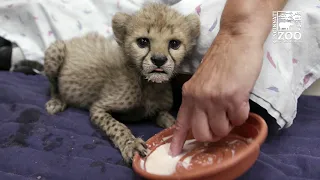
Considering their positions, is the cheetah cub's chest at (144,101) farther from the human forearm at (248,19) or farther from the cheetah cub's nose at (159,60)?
the human forearm at (248,19)

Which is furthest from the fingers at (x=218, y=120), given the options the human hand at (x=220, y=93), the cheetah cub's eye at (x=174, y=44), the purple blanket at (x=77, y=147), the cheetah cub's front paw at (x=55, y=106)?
the cheetah cub's front paw at (x=55, y=106)

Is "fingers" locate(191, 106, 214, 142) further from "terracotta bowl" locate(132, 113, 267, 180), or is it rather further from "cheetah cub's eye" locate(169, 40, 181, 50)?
"cheetah cub's eye" locate(169, 40, 181, 50)

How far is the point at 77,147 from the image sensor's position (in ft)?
4.78

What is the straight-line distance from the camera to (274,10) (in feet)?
4.57

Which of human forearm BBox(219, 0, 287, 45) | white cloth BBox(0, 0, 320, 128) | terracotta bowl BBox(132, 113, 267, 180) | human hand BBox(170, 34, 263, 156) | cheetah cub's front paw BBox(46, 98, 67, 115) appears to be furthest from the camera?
cheetah cub's front paw BBox(46, 98, 67, 115)

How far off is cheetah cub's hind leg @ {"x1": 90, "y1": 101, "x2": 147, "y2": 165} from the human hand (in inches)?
6.4

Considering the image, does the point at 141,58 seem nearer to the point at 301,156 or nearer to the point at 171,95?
the point at 171,95

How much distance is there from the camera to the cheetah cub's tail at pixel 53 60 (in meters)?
1.99

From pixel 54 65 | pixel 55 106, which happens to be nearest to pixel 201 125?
pixel 55 106

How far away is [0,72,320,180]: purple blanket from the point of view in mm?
1272

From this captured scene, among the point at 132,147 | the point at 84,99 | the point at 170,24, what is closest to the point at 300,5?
the point at 170,24

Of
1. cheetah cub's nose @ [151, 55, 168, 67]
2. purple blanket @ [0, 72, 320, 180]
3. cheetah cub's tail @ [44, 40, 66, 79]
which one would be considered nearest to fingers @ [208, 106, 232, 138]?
purple blanket @ [0, 72, 320, 180]

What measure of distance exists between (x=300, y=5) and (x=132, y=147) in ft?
2.93

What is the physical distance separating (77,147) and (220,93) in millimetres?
629
